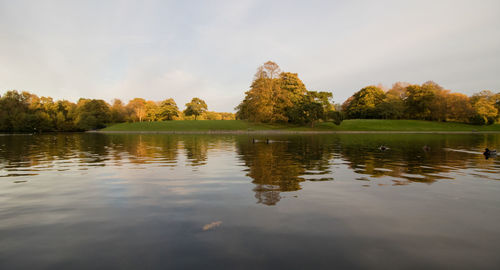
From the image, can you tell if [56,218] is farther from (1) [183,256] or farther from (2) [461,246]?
(2) [461,246]

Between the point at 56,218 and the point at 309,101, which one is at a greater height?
the point at 309,101

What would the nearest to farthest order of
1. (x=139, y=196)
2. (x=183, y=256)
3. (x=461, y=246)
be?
(x=183, y=256)
(x=461, y=246)
(x=139, y=196)

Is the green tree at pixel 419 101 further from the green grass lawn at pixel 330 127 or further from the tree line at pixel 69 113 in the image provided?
the tree line at pixel 69 113

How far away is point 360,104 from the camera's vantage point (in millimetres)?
122312

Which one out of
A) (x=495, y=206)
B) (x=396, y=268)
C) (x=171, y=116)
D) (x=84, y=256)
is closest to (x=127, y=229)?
(x=84, y=256)

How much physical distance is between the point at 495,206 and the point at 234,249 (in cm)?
925

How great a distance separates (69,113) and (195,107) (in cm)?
5829

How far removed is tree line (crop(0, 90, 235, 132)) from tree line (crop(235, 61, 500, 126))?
1835 inches

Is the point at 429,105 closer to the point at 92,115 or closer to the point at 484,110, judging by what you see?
the point at 484,110

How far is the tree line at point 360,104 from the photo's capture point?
90.8 metres

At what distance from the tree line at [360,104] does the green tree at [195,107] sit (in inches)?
1385

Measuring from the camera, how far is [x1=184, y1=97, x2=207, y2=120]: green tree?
465 feet

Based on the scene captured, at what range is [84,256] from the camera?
5438 millimetres

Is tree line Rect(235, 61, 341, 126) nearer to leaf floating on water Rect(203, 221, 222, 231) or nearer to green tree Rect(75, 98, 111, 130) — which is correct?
green tree Rect(75, 98, 111, 130)
